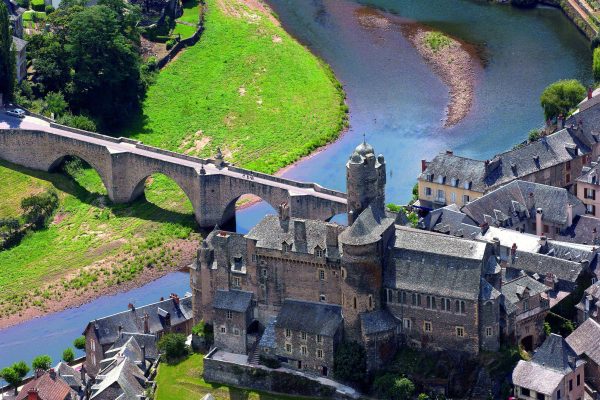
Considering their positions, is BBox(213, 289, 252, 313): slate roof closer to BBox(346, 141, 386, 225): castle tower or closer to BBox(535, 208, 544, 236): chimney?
BBox(346, 141, 386, 225): castle tower

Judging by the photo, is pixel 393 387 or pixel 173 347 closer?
pixel 393 387

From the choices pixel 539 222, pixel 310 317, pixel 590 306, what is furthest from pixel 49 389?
pixel 539 222

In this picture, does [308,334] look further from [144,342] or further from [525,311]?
[525,311]

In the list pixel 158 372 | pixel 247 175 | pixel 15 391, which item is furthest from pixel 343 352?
pixel 247 175

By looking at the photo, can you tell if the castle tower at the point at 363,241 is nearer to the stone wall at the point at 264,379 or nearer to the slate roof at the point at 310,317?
the slate roof at the point at 310,317

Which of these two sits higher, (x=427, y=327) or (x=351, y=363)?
(x=427, y=327)

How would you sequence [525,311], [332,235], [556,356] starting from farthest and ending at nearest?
[332,235] → [525,311] → [556,356]

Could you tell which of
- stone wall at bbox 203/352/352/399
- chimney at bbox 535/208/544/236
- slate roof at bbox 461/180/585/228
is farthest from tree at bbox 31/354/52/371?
chimney at bbox 535/208/544/236
